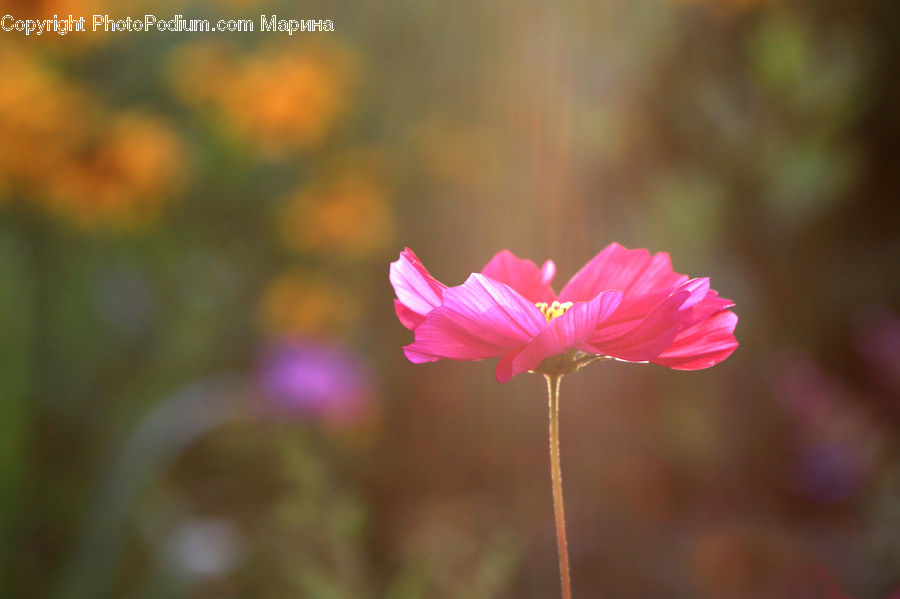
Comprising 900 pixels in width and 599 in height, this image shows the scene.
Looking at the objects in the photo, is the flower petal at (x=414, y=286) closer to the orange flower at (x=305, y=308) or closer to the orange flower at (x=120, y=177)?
the orange flower at (x=120, y=177)

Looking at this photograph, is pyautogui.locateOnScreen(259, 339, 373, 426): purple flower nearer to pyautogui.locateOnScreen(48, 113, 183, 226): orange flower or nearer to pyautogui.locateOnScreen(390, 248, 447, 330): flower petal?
pyautogui.locateOnScreen(48, 113, 183, 226): orange flower

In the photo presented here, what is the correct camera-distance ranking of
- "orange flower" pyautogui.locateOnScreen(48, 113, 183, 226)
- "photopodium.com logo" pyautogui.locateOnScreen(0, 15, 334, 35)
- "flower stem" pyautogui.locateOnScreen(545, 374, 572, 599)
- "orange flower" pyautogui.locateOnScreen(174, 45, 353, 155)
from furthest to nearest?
"photopodium.com logo" pyautogui.locateOnScreen(0, 15, 334, 35) < "orange flower" pyautogui.locateOnScreen(174, 45, 353, 155) < "orange flower" pyautogui.locateOnScreen(48, 113, 183, 226) < "flower stem" pyautogui.locateOnScreen(545, 374, 572, 599)

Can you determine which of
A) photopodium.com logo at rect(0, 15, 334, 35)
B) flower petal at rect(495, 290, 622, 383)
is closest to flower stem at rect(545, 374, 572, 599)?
flower petal at rect(495, 290, 622, 383)

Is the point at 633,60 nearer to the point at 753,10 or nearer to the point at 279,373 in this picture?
the point at 753,10

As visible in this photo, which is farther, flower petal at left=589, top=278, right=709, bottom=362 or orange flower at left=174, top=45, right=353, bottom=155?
orange flower at left=174, top=45, right=353, bottom=155

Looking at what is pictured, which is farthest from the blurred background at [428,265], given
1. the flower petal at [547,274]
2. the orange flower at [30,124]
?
the flower petal at [547,274]

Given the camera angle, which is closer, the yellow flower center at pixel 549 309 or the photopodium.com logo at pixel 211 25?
the yellow flower center at pixel 549 309
